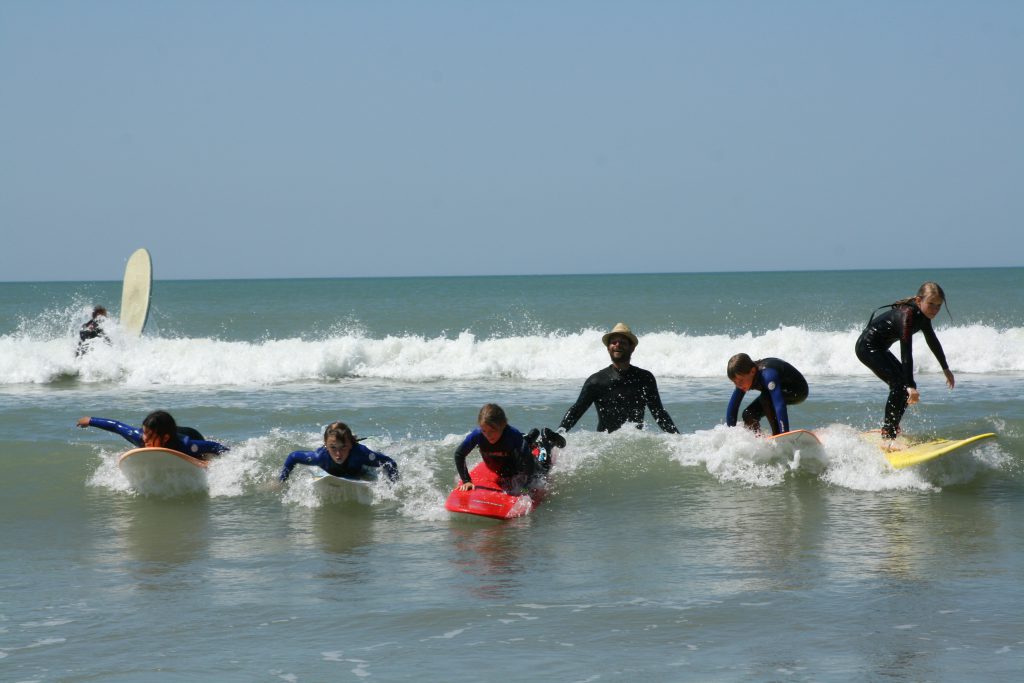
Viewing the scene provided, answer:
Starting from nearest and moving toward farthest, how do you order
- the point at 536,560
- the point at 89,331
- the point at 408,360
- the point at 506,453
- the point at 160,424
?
the point at 536,560 < the point at 506,453 < the point at 160,424 < the point at 89,331 < the point at 408,360

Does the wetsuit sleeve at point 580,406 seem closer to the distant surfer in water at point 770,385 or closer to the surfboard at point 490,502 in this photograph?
the surfboard at point 490,502

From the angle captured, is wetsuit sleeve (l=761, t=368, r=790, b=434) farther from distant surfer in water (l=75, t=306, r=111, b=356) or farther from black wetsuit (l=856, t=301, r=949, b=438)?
distant surfer in water (l=75, t=306, r=111, b=356)

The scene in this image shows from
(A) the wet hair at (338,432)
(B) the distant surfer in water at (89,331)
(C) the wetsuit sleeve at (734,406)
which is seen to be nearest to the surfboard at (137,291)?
(B) the distant surfer in water at (89,331)

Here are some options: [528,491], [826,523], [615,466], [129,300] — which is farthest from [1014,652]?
[129,300]

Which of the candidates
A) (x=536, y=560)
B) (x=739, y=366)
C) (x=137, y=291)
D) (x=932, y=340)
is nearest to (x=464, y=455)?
(x=536, y=560)

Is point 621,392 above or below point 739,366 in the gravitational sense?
below

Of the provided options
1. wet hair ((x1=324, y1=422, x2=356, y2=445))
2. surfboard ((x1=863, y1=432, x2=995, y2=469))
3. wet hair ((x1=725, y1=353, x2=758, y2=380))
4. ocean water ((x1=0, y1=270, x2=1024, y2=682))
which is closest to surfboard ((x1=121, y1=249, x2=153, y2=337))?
ocean water ((x1=0, y1=270, x2=1024, y2=682))

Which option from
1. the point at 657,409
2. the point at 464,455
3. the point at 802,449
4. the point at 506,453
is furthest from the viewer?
the point at 802,449

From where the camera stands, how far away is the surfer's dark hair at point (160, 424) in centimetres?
917

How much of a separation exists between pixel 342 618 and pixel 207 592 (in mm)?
1047

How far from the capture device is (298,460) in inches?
344

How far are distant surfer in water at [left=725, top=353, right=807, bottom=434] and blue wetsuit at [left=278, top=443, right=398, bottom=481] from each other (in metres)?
2.86

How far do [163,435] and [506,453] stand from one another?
294 cm

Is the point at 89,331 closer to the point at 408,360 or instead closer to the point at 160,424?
the point at 408,360
